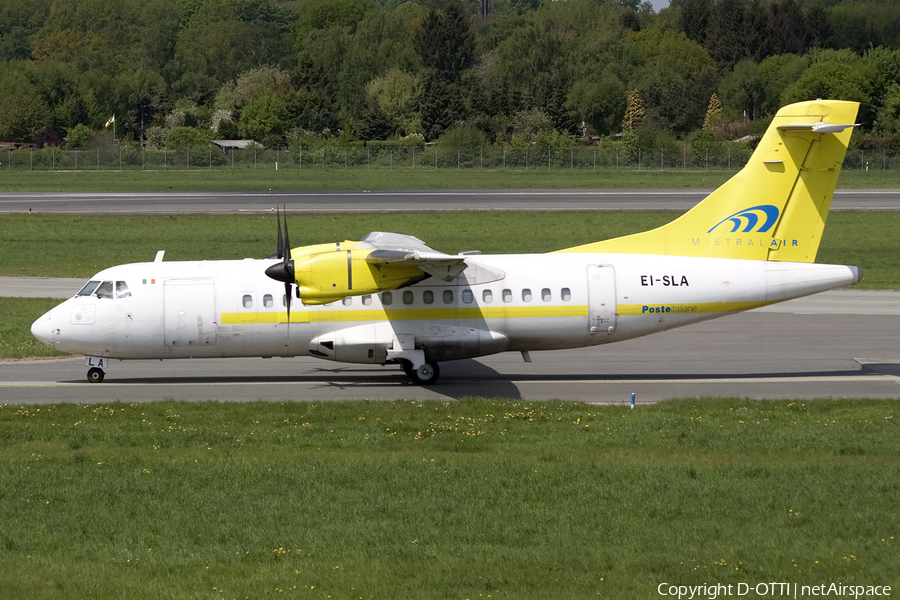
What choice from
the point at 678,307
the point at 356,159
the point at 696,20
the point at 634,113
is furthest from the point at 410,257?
the point at 696,20

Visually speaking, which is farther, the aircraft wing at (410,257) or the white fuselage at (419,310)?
the white fuselage at (419,310)

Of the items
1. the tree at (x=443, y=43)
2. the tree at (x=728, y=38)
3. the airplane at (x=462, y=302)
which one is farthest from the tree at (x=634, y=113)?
the airplane at (x=462, y=302)

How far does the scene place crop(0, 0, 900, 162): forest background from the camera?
368ft

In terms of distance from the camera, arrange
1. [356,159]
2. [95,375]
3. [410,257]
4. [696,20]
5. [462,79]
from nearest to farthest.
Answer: [410,257]
[95,375]
[356,159]
[462,79]
[696,20]

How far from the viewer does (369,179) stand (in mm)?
84438

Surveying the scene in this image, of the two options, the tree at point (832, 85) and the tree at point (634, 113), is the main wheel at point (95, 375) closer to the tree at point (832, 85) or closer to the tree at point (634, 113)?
the tree at point (832, 85)

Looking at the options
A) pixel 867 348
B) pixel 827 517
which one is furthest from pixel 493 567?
pixel 867 348

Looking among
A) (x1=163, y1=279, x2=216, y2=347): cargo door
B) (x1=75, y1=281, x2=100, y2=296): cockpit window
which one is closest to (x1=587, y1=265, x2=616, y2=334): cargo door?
(x1=163, y1=279, x2=216, y2=347): cargo door

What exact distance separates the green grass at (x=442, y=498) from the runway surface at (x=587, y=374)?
1.89 m

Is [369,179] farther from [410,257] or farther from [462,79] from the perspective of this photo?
[462,79]

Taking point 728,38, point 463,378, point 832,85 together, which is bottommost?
point 463,378

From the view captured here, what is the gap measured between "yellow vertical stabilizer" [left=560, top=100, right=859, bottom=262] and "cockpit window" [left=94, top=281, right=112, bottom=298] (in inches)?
550

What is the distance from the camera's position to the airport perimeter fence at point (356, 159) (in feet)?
311

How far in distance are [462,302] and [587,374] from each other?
393 cm
